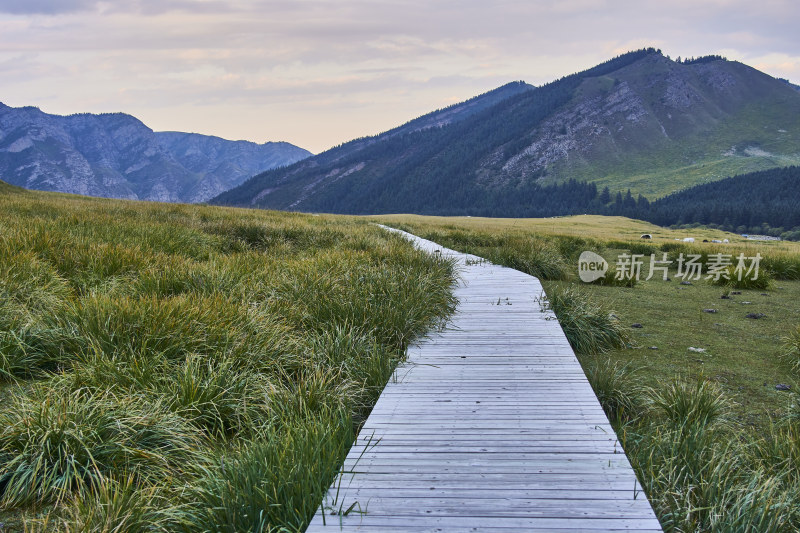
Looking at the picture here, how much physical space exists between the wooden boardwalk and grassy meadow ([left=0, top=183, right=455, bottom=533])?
0.91 feet

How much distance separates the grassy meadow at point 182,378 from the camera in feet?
8.61

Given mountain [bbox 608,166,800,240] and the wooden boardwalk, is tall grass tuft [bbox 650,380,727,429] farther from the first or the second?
mountain [bbox 608,166,800,240]

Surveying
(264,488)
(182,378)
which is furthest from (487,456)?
(182,378)

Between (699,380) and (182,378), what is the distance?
421 centimetres

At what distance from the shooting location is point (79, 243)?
24.5ft

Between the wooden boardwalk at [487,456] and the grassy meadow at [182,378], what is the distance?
277 millimetres

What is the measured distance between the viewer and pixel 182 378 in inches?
145

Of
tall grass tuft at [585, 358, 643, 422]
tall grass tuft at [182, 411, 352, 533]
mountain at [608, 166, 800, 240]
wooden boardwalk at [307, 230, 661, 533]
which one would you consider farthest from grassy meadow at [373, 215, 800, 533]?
mountain at [608, 166, 800, 240]

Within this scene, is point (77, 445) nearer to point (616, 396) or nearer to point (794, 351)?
point (616, 396)

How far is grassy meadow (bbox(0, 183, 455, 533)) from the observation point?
8.61 ft

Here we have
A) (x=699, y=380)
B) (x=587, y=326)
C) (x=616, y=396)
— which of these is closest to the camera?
(x=699, y=380)

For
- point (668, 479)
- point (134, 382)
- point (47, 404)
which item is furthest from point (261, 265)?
point (668, 479)

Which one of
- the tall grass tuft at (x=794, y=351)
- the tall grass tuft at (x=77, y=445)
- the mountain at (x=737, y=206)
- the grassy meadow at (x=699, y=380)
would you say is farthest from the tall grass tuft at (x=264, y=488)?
the mountain at (x=737, y=206)

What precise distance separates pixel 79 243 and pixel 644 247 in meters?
17.8
